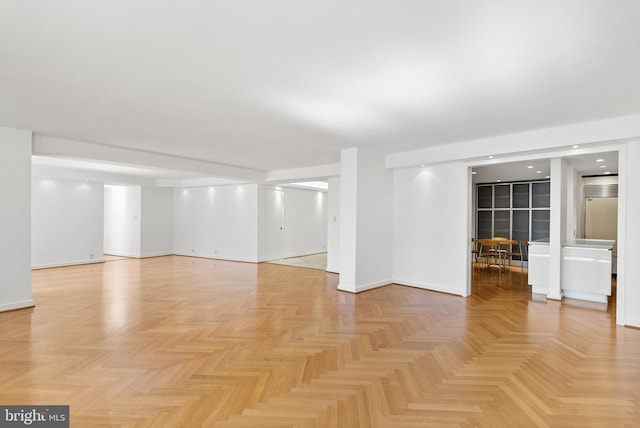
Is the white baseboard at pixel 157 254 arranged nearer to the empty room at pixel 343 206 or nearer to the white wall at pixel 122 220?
the white wall at pixel 122 220

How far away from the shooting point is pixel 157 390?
93.6 inches

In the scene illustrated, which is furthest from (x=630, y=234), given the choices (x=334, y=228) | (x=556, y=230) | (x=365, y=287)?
(x=334, y=228)

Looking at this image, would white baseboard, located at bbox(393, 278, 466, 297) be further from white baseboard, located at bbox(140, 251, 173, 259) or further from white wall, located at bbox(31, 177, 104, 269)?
white wall, located at bbox(31, 177, 104, 269)

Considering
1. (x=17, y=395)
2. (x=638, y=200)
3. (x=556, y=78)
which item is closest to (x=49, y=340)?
(x=17, y=395)

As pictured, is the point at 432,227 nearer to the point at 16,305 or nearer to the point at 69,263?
the point at 16,305

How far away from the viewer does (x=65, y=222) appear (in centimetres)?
833

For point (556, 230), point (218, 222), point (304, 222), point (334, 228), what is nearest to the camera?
point (556, 230)

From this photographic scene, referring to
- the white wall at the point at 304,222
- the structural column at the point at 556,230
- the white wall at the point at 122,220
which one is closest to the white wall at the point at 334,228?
the white wall at the point at 304,222

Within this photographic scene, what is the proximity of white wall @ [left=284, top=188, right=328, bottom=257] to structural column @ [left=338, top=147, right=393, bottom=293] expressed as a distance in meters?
4.48

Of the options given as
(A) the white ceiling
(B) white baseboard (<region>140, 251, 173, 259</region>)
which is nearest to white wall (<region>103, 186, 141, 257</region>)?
(B) white baseboard (<region>140, 251, 173, 259</region>)

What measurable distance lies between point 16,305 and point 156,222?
614 centimetres

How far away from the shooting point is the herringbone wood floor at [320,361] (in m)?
2.14

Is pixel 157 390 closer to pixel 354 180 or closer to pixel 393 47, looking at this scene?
pixel 393 47

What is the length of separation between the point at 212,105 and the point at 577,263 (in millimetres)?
5789
